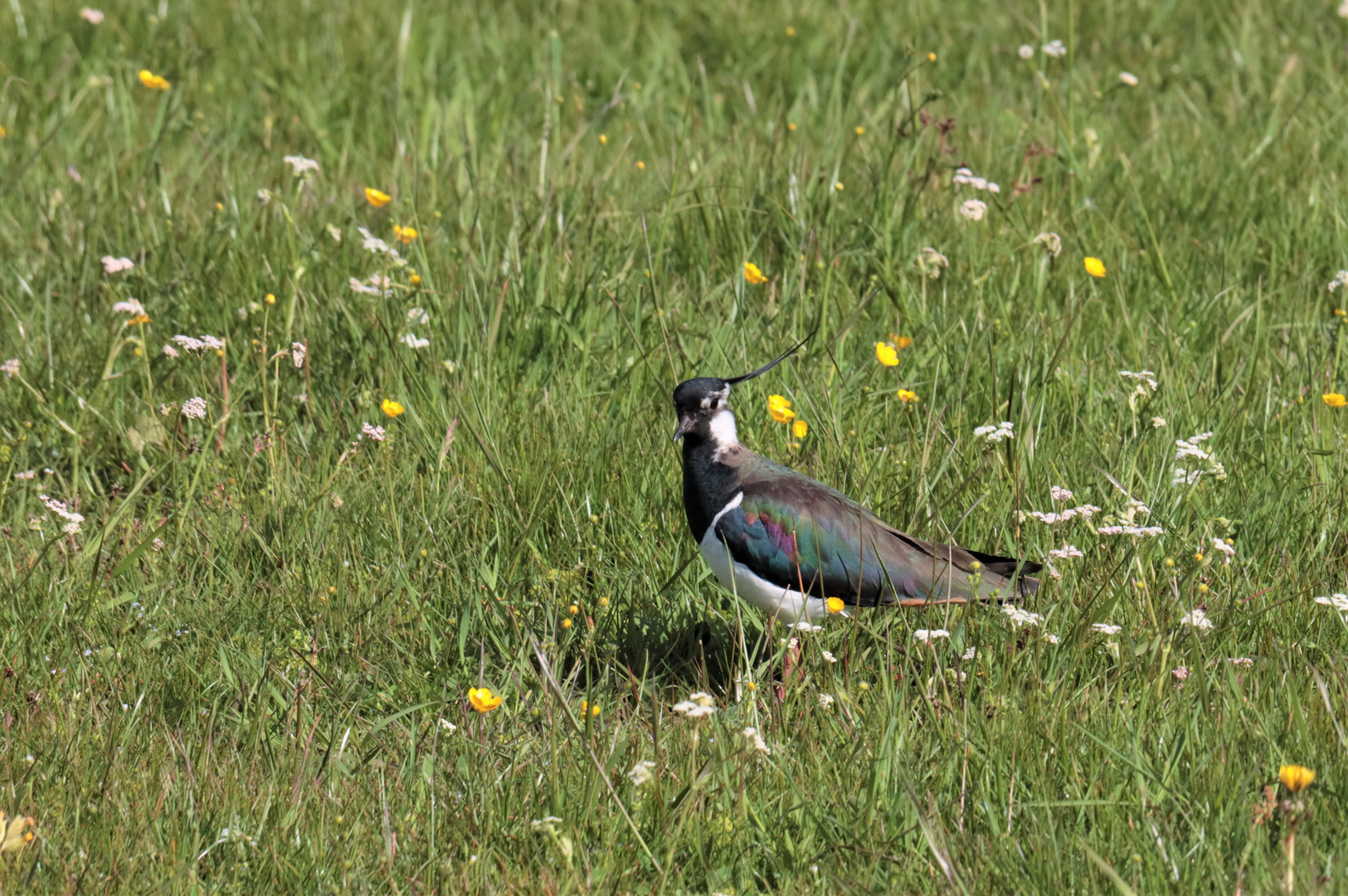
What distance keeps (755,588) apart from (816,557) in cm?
17

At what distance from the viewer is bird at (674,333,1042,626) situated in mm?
3256

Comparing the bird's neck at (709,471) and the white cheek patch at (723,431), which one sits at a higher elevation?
the white cheek patch at (723,431)

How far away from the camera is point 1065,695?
2918mm

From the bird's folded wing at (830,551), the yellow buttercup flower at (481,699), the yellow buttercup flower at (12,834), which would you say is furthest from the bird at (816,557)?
the yellow buttercup flower at (12,834)

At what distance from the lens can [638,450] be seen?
386 cm

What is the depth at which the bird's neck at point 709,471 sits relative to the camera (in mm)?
3402

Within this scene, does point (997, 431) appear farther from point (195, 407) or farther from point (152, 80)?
point (152, 80)

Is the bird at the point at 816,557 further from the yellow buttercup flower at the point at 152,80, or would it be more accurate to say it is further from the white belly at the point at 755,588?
the yellow buttercup flower at the point at 152,80

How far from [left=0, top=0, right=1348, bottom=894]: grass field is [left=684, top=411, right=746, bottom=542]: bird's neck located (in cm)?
19

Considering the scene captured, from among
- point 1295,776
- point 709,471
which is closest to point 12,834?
point 709,471

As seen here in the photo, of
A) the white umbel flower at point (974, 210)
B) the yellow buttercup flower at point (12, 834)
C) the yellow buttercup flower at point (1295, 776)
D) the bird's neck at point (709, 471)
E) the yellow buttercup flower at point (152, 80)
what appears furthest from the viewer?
the yellow buttercup flower at point (152, 80)

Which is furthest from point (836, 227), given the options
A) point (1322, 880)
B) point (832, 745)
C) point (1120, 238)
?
point (1322, 880)

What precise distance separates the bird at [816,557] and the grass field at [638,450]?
0.35 feet

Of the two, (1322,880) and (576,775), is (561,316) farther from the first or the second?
(1322,880)
